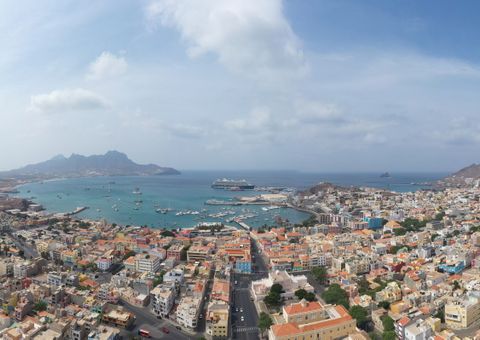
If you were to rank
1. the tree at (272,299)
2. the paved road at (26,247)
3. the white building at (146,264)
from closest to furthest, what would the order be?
the tree at (272,299)
the white building at (146,264)
the paved road at (26,247)

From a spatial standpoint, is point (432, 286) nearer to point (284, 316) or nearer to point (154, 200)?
point (284, 316)

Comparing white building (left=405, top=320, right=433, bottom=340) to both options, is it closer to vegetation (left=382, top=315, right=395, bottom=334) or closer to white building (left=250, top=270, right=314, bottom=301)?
vegetation (left=382, top=315, right=395, bottom=334)

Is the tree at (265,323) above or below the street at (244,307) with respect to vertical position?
above

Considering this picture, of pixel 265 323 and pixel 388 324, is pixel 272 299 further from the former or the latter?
pixel 388 324

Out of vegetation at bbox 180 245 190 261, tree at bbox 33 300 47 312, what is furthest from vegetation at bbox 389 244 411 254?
tree at bbox 33 300 47 312

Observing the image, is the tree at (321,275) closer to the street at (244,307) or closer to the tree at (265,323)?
the street at (244,307)

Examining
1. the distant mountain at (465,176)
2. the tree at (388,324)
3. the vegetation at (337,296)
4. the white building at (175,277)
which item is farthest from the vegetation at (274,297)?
the distant mountain at (465,176)
